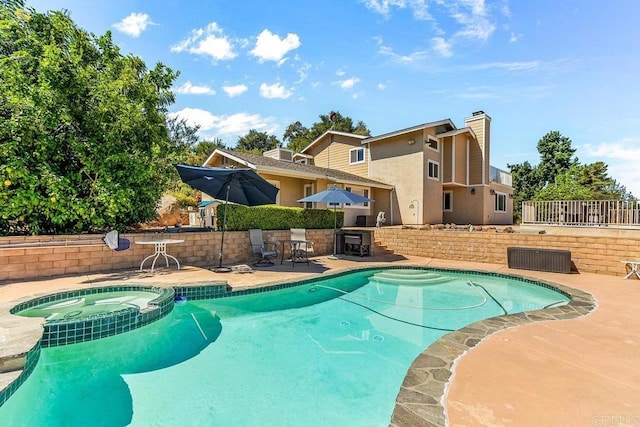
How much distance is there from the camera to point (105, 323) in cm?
495

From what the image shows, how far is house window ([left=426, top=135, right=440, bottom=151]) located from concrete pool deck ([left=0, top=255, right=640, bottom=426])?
45.1ft

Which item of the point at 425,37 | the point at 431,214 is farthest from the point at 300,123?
the point at 425,37

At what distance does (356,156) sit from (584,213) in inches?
517

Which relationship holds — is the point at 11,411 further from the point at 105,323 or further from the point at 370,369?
the point at 370,369

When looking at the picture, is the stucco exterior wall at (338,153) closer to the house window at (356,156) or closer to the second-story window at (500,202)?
the house window at (356,156)

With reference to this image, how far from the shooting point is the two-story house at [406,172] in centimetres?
1728

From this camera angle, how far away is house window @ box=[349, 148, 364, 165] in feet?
71.1

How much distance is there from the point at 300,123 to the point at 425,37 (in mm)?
39676

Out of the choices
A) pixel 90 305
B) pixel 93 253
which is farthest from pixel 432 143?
pixel 90 305

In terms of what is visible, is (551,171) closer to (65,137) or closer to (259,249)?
(259,249)

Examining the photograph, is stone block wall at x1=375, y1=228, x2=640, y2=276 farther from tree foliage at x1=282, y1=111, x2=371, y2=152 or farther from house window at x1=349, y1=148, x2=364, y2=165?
tree foliage at x1=282, y1=111, x2=371, y2=152

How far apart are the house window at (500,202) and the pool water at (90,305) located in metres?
25.2

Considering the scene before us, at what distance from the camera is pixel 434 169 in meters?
19.6

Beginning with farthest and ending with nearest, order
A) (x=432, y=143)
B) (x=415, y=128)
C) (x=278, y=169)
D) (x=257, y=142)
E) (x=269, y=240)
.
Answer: (x=257, y=142), (x=432, y=143), (x=415, y=128), (x=278, y=169), (x=269, y=240)
